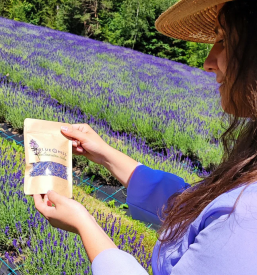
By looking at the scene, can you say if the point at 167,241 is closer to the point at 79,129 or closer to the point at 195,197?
the point at 195,197

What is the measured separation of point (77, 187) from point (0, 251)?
1.04 metres

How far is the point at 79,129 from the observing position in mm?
1491

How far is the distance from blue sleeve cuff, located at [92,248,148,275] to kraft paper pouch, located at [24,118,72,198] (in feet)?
1.43

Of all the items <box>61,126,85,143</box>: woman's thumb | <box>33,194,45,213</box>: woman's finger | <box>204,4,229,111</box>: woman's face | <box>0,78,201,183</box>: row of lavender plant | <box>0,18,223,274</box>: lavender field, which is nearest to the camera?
<box>204,4,229,111</box>: woman's face

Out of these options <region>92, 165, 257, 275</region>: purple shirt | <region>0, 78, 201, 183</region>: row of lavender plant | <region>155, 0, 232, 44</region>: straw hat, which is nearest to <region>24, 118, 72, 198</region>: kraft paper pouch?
<region>92, 165, 257, 275</region>: purple shirt

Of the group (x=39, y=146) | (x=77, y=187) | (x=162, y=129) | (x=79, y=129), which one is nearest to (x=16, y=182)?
(x=77, y=187)

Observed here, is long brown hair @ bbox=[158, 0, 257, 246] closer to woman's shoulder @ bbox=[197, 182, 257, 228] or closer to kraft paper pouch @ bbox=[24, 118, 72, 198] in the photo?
woman's shoulder @ bbox=[197, 182, 257, 228]

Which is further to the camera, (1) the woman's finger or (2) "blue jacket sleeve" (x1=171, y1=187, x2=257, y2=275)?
(1) the woman's finger

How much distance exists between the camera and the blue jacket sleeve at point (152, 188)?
4.40 ft

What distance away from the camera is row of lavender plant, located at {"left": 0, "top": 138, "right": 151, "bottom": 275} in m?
1.56

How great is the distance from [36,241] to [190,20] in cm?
146

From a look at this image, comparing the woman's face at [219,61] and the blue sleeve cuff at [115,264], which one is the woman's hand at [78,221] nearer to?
the blue sleeve cuff at [115,264]

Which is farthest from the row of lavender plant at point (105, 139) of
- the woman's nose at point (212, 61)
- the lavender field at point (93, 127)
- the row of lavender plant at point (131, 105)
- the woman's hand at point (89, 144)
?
the woman's nose at point (212, 61)

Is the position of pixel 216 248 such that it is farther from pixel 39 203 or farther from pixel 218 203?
pixel 39 203
